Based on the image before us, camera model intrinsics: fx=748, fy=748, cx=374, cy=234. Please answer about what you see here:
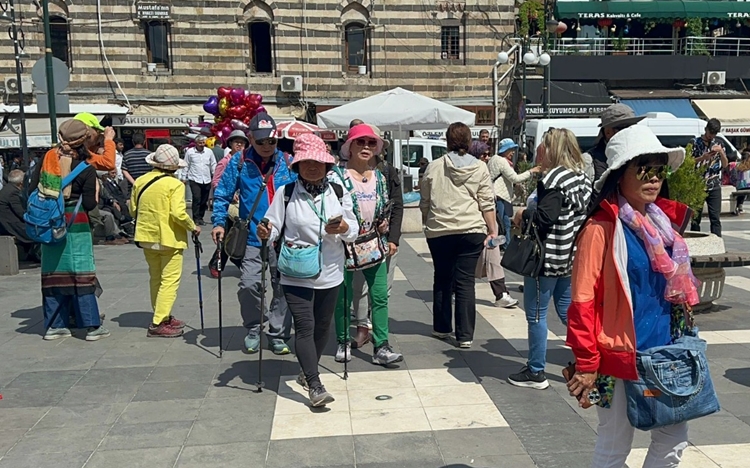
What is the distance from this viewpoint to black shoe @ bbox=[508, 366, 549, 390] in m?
5.13

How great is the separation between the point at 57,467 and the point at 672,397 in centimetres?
311

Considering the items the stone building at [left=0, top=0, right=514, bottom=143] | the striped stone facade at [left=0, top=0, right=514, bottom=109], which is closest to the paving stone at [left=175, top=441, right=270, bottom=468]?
the stone building at [left=0, top=0, right=514, bottom=143]

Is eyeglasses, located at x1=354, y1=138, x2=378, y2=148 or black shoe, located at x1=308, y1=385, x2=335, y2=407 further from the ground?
eyeglasses, located at x1=354, y1=138, x2=378, y2=148

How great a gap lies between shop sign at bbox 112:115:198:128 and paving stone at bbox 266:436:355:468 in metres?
20.9

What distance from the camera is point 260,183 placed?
5883 millimetres

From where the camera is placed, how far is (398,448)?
4.16 meters

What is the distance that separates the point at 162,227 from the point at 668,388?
186 inches

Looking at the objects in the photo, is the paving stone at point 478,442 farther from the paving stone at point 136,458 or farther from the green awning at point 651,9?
the green awning at point 651,9

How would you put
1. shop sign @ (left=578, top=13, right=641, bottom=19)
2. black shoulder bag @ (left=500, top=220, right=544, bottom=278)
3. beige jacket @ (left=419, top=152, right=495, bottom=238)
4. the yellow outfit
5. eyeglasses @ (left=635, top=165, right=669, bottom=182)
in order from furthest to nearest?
shop sign @ (left=578, top=13, right=641, bottom=19) < the yellow outfit < beige jacket @ (left=419, top=152, right=495, bottom=238) < black shoulder bag @ (left=500, top=220, right=544, bottom=278) < eyeglasses @ (left=635, top=165, right=669, bottom=182)

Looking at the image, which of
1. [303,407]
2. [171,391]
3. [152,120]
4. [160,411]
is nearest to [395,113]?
[171,391]

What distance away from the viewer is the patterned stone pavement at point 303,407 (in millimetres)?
4094

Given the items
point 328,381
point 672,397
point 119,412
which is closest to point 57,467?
point 119,412

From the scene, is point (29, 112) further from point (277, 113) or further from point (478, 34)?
point (478, 34)

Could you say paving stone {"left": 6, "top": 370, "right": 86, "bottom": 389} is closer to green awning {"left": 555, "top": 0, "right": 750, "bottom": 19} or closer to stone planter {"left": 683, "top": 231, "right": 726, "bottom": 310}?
stone planter {"left": 683, "top": 231, "right": 726, "bottom": 310}
